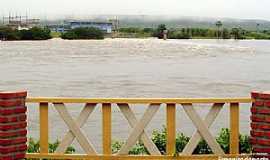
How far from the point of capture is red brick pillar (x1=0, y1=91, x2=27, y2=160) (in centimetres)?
705

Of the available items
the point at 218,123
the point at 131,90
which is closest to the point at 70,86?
the point at 131,90

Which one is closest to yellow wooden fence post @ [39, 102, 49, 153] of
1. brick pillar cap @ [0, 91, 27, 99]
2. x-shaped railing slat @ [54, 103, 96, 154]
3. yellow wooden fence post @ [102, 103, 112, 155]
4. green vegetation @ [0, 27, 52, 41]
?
x-shaped railing slat @ [54, 103, 96, 154]

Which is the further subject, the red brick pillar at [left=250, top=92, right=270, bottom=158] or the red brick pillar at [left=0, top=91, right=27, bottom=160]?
the red brick pillar at [left=250, top=92, right=270, bottom=158]

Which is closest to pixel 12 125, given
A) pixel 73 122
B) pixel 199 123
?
pixel 73 122

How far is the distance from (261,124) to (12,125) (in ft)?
10.9

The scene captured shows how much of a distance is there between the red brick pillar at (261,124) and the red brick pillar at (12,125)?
122 inches

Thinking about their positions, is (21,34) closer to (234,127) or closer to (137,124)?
(137,124)

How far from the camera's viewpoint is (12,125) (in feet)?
23.4

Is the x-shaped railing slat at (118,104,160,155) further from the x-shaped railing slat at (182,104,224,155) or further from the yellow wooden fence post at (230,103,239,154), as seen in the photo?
the yellow wooden fence post at (230,103,239,154)

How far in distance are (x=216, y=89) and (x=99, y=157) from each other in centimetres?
3226

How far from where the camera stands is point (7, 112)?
23.1 feet

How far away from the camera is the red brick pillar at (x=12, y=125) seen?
23.1 ft

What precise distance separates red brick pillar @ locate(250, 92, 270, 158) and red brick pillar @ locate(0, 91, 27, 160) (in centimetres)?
310

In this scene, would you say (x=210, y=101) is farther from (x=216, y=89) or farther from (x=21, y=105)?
(x=216, y=89)
